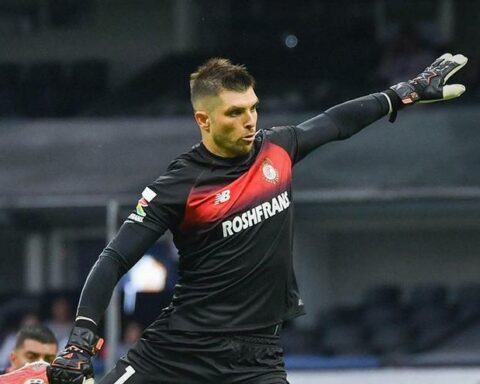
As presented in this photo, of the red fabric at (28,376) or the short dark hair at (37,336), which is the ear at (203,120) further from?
the short dark hair at (37,336)

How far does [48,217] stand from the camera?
1588 centimetres

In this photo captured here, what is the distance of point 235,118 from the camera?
611cm

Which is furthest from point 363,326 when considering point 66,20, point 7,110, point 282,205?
point 282,205

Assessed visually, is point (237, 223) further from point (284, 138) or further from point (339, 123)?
point (339, 123)

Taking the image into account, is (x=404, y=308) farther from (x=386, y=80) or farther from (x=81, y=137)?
(x=81, y=137)

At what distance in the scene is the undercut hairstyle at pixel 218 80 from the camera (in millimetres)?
6137

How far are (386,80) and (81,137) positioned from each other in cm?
331

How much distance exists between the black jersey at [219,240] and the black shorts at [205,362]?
2.3 inches

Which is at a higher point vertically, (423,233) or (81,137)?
(81,137)

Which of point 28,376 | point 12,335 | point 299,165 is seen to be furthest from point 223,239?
point 12,335

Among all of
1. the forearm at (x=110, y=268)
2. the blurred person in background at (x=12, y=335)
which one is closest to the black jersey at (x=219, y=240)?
the forearm at (x=110, y=268)

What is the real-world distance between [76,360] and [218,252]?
0.78 meters

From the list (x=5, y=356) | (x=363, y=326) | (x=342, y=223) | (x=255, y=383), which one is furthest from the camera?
(x=342, y=223)

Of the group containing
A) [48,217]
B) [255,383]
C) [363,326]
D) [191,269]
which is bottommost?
[363,326]
